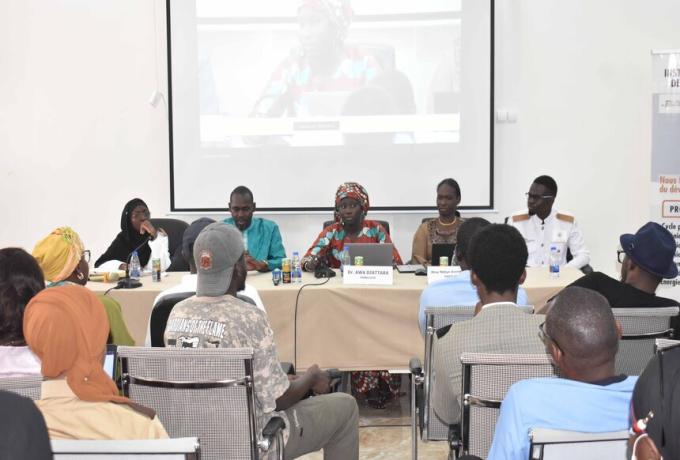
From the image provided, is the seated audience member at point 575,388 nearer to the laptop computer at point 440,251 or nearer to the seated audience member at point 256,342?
the seated audience member at point 256,342

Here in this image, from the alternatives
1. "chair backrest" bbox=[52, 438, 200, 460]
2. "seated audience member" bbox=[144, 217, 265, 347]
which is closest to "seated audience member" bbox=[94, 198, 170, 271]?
"seated audience member" bbox=[144, 217, 265, 347]

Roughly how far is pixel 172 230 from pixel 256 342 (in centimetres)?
310

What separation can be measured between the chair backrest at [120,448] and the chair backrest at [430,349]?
1.22 m

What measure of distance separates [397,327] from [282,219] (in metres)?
2.44

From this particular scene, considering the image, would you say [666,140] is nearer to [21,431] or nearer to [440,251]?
[440,251]

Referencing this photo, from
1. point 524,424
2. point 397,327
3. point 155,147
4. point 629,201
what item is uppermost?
point 155,147

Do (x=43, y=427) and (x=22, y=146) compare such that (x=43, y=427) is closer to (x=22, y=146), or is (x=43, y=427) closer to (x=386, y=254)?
(x=386, y=254)

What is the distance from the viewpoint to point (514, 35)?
5844mm

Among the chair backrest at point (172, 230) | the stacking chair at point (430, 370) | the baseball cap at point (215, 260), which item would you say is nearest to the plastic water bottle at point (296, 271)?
the chair backrest at point (172, 230)

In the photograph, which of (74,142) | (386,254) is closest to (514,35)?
(386,254)

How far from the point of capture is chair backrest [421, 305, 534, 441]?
2539 millimetres

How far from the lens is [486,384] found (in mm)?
1926

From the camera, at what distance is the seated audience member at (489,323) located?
209 centimetres

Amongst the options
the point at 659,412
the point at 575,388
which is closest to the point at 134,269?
the point at 575,388
